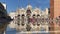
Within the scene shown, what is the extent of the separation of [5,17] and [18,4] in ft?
10.3

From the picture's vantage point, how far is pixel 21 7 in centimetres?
438

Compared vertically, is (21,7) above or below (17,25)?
above

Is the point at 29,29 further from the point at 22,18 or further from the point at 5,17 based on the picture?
the point at 5,17

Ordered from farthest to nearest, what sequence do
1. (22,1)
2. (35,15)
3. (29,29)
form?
(22,1)
(35,15)
(29,29)

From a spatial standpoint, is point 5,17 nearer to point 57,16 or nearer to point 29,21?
point 29,21

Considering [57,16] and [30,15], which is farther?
[57,16]

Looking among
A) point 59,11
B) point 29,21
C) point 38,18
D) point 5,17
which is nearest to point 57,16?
point 59,11

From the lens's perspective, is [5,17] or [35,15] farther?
[35,15]

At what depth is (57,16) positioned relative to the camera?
15.0 ft

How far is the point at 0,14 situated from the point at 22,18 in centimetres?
280

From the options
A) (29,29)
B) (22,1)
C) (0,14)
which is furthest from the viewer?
(22,1)

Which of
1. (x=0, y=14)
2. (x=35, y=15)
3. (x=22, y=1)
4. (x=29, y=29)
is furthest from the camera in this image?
(x=22, y=1)

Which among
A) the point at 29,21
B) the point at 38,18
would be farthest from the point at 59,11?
the point at 29,21

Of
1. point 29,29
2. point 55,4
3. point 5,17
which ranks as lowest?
point 29,29
